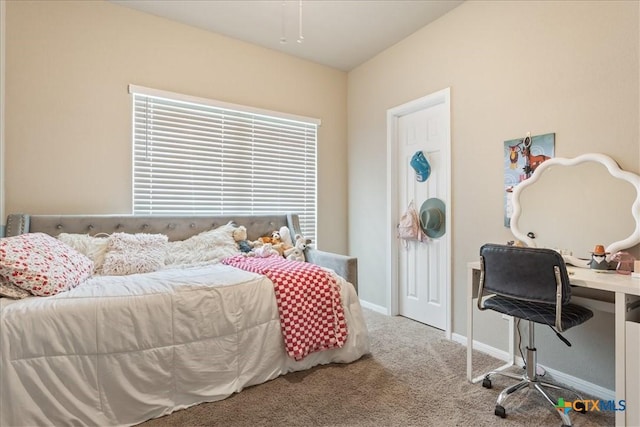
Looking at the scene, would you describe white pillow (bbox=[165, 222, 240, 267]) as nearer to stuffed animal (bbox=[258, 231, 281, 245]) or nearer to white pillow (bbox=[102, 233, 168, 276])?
white pillow (bbox=[102, 233, 168, 276])

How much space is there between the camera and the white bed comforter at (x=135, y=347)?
1474mm

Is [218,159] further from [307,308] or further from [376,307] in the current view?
[376,307]

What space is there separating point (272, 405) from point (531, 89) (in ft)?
8.46

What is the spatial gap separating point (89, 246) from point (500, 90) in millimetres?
3178

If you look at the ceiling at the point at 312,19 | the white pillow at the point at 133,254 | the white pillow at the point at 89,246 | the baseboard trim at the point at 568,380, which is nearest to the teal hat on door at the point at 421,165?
the ceiling at the point at 312,19

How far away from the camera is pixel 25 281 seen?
161cm

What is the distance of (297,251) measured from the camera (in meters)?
2.89

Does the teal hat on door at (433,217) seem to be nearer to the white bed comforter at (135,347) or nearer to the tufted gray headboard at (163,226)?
the tufted gray headboard at (163,226)

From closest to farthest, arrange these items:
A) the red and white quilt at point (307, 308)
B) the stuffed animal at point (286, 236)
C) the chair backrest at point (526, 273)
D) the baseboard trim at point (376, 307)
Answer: the chair backrest at point (526, 273)
the red and white quilt at point (307, 308)
the stuffed animal at point (286, 236)
the baseboard trim at point (376, 307)

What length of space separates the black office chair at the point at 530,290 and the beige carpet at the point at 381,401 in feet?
0.39

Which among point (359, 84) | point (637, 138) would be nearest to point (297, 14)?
point (359, 84)

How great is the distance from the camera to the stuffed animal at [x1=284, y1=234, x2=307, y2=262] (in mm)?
2817

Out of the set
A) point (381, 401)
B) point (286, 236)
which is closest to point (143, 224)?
point (286, 236)

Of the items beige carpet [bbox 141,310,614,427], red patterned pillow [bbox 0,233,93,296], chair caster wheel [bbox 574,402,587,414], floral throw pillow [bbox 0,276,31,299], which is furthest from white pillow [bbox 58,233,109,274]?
chair caster wheel [bbox 574,402,587,414]
